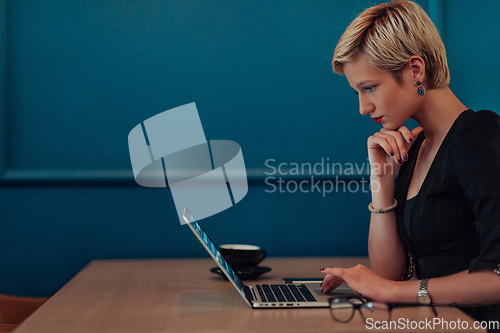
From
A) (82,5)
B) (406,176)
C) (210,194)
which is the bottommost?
(210,194)

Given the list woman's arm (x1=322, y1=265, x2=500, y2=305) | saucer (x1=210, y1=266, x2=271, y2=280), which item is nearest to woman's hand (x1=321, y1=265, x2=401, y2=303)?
woman's arm (x1=322, y1=265, x2=500, y2=305)

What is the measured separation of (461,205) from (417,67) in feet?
1.14

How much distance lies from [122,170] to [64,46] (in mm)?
519

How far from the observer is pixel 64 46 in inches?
65.6

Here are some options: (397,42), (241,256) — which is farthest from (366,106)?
(241,256)

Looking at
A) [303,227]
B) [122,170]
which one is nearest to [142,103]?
[122,170]

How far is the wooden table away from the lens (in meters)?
0.78

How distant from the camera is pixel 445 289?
2.92 feet

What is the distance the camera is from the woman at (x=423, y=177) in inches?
35.3

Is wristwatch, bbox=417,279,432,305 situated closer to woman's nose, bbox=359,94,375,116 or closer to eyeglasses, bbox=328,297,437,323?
eyeglasses, bbox=328,297,437,323

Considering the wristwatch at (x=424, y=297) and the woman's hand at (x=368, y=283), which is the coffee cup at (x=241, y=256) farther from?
the wristwatch at (x=424, y=297)

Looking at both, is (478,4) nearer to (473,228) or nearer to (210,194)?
(473,228)

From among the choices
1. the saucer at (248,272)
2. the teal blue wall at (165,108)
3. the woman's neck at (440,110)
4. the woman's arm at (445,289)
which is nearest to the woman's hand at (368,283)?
the woman's arm at (445,289)

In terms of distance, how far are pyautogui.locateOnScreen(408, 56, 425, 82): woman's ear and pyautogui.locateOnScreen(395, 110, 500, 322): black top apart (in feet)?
0.44
